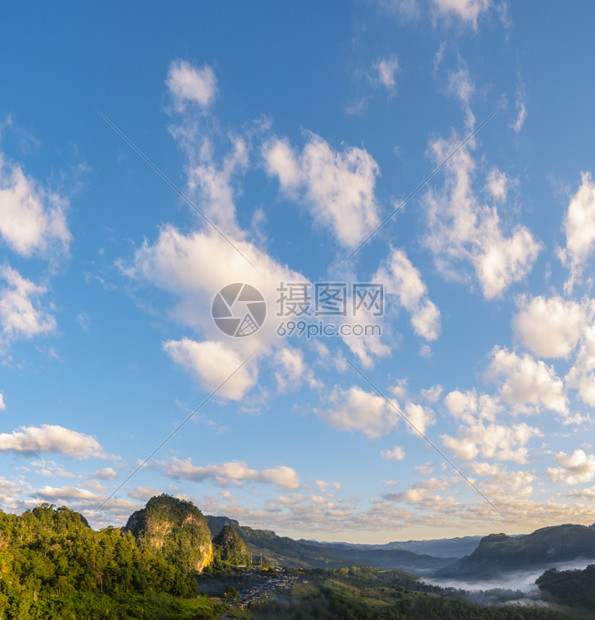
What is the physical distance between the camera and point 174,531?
180m

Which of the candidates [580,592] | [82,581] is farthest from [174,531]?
[580,592]

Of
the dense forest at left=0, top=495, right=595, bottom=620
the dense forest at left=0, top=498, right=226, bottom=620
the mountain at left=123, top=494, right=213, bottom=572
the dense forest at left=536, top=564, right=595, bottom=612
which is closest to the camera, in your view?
the dense forest at left=0, top=498, right=226, bottom=620

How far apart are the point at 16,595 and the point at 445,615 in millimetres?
142498

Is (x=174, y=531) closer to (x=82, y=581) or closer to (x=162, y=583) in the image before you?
(x=162, y=583)

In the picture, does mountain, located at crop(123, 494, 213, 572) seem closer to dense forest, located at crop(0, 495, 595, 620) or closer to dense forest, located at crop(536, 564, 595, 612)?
dense forest, located at crop(0, 495, 595, 620)

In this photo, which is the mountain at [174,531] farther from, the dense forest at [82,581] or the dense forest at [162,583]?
the dense forest at [82,581]

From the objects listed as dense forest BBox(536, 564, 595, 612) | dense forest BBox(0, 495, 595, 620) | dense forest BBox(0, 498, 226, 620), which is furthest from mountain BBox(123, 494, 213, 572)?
dense forest BBox(536, 564, 595, 612)

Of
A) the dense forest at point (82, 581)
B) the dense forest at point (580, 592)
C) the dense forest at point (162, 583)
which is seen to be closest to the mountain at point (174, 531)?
the dense forest at point (162, 583)

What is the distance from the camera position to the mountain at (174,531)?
171 metres

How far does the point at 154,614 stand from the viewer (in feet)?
279

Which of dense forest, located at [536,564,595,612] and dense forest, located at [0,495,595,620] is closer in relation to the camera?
dense forest, located at [0,495,595,620]

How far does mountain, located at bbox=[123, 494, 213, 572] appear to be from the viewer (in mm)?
170750

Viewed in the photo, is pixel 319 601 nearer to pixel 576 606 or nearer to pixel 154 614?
pixel 154 614

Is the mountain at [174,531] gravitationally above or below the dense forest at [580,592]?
above
